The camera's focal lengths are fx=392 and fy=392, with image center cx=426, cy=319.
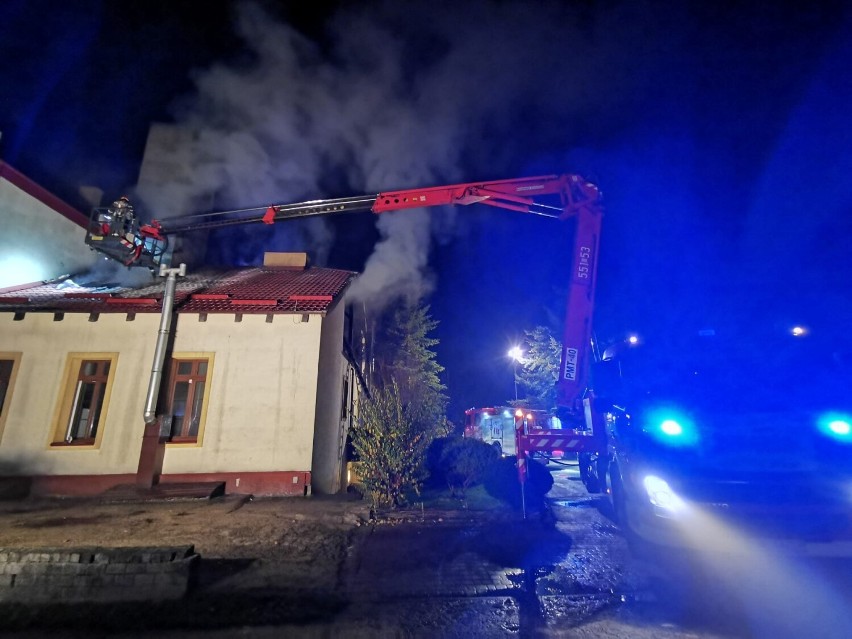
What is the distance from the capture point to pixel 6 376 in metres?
8.61

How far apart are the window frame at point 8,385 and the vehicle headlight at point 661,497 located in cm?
1193

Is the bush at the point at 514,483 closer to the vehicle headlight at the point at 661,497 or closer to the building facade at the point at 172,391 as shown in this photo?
the vehicle headlight at the point at 661,497

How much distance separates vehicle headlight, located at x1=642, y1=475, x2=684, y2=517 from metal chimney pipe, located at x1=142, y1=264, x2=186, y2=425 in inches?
353

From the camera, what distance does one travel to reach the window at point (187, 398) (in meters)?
8.59

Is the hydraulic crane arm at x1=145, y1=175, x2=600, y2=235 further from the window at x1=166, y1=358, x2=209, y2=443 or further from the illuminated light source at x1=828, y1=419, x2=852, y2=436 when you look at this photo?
the illuminated light source at x1=828, y1=419, x2=852, y2=436

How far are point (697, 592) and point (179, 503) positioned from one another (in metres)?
8.22

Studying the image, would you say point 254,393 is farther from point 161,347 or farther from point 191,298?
point 191,298

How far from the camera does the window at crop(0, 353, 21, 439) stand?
8.36 metres

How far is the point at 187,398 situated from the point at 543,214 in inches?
357

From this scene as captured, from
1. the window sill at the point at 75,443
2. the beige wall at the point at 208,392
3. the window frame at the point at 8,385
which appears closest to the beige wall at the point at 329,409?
the beige wall at the point at 208,392

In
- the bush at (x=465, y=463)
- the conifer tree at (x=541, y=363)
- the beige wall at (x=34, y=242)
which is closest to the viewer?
the bush at (x=465, y=463)

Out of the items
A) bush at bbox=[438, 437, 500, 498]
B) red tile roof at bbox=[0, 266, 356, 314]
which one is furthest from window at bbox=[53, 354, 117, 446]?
bush at bbox=[438, 437, 500, 498]

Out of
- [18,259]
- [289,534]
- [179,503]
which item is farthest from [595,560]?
[18,259]

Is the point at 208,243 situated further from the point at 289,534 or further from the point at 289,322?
the point at 289,534
